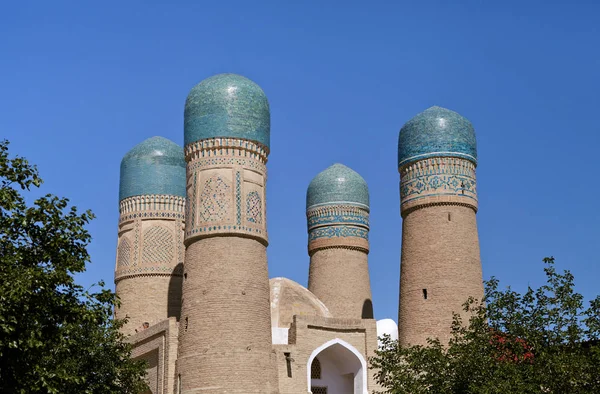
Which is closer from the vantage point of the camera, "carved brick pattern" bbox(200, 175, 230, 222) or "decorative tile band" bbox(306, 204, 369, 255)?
"carved brick pattern" bbox(200, 175, 230, 222)

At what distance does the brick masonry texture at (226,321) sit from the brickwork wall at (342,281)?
556cm

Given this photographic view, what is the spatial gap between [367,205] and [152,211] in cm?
564

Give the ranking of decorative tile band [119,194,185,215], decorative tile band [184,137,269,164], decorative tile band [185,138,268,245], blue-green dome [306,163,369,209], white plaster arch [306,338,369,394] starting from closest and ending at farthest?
decorative tile band [185,138,268,245]
decorative tile band [184,137,269,164]
white plaster arch [306,338,369,394]
decorative tile band [119,194,185,215]
blue-green dome [306,163,369,209]

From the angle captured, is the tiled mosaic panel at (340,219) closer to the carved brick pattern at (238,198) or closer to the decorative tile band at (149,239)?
the decorative tile band at (149,239)

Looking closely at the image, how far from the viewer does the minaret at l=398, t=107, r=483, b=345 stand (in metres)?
16.6

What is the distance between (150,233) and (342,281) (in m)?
4.77

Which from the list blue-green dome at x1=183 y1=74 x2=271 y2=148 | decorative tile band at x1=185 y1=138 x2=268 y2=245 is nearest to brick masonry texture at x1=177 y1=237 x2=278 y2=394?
decorative tile band at x1=185 y1=138 x2=268 y2=245

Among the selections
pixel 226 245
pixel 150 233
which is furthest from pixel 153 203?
pixel 226 245

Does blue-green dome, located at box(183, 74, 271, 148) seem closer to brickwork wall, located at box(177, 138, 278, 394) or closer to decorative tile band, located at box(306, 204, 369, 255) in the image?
brickwork wall, located at box(177, 138, 278, 394)

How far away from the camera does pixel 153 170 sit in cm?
→ 2058

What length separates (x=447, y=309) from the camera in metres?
16.4

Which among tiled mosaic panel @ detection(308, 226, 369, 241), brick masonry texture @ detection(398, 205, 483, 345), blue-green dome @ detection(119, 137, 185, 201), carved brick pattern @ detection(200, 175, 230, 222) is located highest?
blue-green dome @ detection(119, 137, 185, 201)

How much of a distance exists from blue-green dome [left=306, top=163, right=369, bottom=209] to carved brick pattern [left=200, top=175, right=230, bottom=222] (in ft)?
21.6

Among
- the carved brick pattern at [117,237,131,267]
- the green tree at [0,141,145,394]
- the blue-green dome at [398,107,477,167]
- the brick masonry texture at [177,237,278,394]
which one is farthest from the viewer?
the carved brick pattern at [117,237,131,267]
